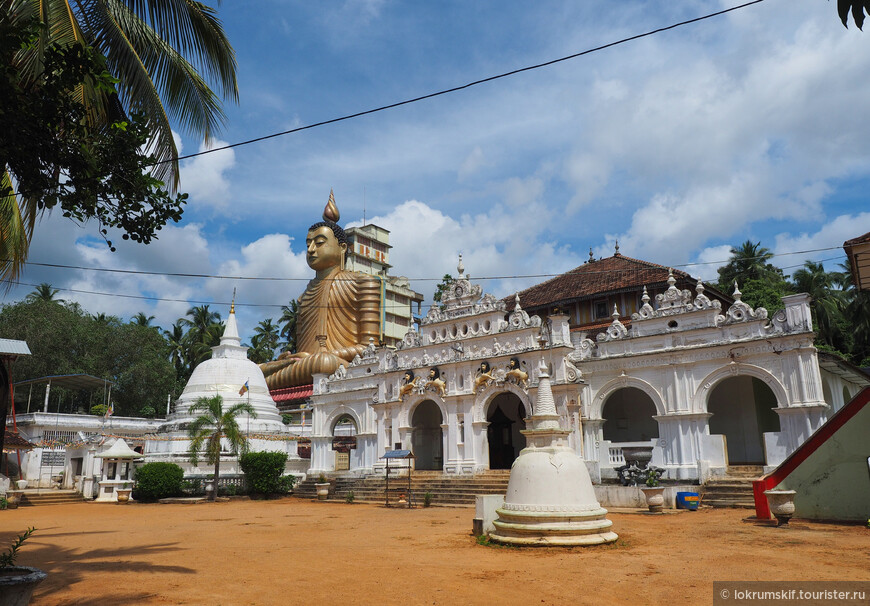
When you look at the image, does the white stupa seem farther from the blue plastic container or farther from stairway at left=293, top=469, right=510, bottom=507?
the blue plastic container

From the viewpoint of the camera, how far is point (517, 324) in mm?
24203

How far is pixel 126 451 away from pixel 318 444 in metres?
8.49

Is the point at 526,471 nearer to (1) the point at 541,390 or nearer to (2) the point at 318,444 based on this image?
(1) the point at 541,390

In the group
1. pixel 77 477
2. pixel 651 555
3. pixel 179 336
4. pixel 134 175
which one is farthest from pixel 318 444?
pixel 179 336

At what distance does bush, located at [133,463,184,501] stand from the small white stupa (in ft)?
63.9

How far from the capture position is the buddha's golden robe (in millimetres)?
43281

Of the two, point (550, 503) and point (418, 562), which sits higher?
point (550, 503)

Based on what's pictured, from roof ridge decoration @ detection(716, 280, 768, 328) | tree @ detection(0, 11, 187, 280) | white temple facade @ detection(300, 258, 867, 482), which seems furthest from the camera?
roof ridge decoration @ detection(716, 280, 768, 328)

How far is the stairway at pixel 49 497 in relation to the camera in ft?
85.9

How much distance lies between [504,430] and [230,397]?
Result: 51.5 ft

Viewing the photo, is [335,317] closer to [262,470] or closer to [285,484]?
[285,484]

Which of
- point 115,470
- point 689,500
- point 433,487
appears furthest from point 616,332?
point 115,470

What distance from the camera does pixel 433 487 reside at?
77.2 ft

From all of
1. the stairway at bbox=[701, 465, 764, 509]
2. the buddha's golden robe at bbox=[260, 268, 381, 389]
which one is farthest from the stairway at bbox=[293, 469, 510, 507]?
the buddha's golden robe at bbox=[260, 268, 381, 389]
